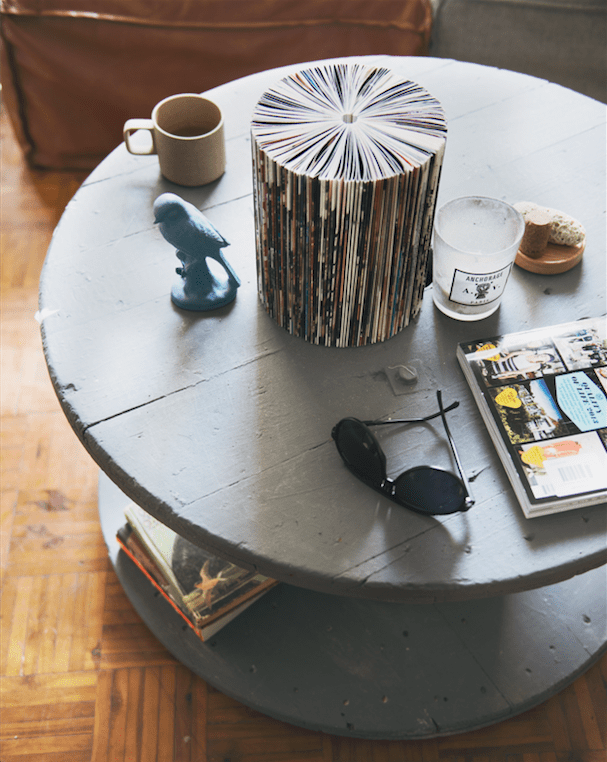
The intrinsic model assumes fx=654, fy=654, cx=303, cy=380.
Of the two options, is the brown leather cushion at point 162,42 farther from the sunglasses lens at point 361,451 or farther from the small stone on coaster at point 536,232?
the sunglasses lens at point 361,451

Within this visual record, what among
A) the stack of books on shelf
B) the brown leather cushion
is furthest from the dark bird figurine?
the brown leather cushion

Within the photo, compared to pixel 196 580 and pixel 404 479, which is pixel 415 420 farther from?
pixel 196 580

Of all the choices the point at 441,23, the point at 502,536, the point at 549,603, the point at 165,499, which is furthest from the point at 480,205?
the point at 441,23

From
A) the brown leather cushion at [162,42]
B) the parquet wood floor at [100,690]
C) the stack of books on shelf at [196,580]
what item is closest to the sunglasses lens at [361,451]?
the stack of books on shelf at [196,580]

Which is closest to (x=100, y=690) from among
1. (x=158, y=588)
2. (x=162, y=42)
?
(x=158, y=588)

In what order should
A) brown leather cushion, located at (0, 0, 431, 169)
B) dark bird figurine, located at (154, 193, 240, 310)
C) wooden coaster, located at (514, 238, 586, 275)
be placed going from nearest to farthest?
dark bird figurine, located at (154, 193, 240, 310)
wooden coaster, located at (514, 238, 586, 275)
brown leather cushion, located at (0, 0, 431, 169)

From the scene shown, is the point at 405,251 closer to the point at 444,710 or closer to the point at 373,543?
the point at 373,543

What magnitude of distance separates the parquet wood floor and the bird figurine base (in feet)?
2.10

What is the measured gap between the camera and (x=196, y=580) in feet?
3.53

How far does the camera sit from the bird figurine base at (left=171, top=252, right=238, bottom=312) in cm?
90

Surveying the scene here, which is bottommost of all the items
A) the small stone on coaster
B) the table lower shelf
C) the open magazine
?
the table lower shelf

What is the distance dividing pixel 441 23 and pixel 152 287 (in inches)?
50.3

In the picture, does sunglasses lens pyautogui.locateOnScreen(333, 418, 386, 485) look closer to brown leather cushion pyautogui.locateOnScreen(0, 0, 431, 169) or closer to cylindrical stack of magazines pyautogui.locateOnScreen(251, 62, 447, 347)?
cylindrical stack of magazines pyautogui.locateOnScreen(251, 62, 447, 347)

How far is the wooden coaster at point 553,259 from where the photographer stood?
949mm
